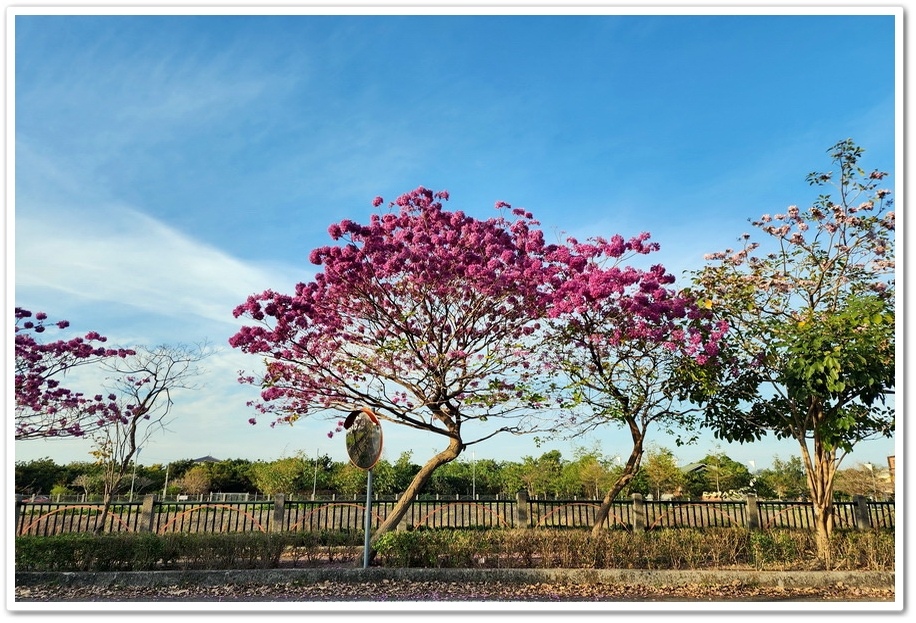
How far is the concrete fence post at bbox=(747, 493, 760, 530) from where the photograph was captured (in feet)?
37.4

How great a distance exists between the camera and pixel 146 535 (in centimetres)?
Result: 707

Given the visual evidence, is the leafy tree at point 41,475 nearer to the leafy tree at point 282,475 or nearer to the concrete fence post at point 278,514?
the leafy tree at point 282,475

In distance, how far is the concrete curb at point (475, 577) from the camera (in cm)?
635

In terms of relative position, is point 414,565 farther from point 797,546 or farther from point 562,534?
point 797,546

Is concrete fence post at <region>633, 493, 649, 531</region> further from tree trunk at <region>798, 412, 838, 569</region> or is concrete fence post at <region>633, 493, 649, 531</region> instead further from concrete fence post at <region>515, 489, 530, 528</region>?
tree trunk at <region>798, 412, 838, 569</region>

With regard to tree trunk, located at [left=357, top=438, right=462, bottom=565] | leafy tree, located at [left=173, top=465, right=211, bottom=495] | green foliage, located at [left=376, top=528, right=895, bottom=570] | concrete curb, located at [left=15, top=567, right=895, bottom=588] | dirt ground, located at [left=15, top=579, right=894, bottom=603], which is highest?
tree trunk, located at [left=357, top=438, right=462, bottom=565]

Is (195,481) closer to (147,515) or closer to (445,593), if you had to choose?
(147,515)

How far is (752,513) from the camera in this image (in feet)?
37.7

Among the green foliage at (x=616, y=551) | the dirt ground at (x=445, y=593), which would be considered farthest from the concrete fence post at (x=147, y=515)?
the green foliage at (x=616, y=551)

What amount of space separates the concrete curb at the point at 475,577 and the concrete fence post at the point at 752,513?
16.9ft

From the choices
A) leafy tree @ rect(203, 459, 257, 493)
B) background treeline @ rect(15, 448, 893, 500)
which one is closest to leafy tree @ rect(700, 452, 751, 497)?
background treeline @ rect(15, 448, 893, 500)

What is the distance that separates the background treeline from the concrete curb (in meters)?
17.2

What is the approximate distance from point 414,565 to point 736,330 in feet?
19.5
